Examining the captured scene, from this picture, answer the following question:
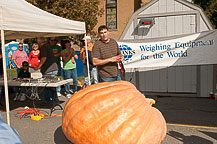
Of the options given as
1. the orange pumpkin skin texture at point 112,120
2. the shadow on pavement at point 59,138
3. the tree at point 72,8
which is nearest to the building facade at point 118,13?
the tree at point 72,8

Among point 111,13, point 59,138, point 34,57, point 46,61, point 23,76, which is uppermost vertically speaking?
point 111,13

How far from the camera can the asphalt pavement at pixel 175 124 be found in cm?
421

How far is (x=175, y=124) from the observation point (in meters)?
4.96

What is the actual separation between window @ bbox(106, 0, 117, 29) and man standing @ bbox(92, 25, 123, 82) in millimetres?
16122

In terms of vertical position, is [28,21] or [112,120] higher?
[28,21]

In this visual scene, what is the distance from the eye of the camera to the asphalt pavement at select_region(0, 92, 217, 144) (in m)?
4.21

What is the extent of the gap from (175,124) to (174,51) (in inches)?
111

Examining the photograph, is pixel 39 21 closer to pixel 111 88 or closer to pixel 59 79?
pixel 59 79

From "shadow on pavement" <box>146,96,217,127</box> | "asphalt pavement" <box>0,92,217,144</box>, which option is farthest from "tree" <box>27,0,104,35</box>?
"shadow on pavement" <box>146,96,217,127</box>

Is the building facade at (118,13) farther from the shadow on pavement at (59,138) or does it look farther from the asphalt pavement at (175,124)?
the shadow on pavement at (59,138)

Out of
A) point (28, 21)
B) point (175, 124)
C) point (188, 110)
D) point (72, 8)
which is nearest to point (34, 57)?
point (28, 21)

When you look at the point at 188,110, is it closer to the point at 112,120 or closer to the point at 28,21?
the point at 112,120

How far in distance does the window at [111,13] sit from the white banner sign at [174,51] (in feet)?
42.4

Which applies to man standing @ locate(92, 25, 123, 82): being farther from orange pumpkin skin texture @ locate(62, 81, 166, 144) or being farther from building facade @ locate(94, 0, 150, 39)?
building facade @ locate(94, 0, 150, 39)
